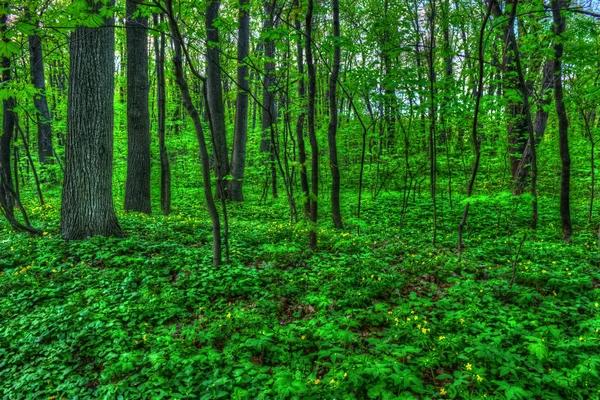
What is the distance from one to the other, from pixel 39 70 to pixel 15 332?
12.0 m

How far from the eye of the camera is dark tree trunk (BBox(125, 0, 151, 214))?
25.7ft

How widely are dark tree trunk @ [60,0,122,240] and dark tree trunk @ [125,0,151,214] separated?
2.40 meters

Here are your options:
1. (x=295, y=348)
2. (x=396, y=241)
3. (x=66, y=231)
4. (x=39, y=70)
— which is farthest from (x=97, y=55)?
(x=39, y=70)

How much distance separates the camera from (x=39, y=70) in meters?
11.3

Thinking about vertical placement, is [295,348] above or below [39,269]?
below

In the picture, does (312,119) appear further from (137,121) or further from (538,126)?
(538,126)

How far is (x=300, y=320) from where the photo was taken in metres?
3.29

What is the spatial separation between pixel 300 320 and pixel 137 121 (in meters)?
7.23

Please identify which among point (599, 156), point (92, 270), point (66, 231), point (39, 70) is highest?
point (39, 70)

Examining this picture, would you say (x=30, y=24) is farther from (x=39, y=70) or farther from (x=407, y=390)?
(x=39, y=70)

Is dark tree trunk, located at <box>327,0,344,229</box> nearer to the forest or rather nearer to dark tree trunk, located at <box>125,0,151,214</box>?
the forest

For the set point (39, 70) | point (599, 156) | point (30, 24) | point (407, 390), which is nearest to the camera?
point (407, 390)

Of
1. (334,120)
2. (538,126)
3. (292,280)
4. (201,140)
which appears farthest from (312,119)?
(538,126)

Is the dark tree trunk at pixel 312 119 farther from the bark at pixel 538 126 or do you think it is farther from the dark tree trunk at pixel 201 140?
the bark at pixel 538 126
